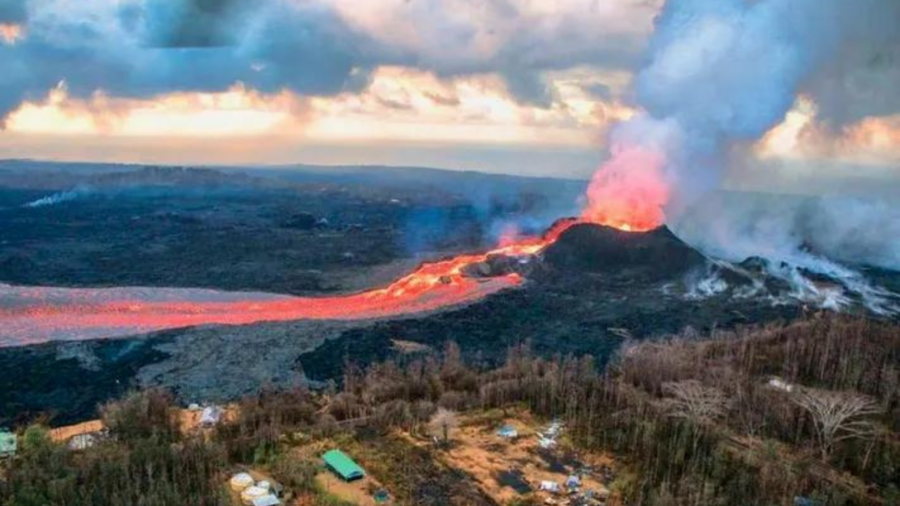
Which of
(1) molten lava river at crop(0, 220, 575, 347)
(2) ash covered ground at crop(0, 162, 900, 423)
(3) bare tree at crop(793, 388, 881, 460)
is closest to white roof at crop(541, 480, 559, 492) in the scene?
(3) bare tree at crop(793, 388, 881, 460)

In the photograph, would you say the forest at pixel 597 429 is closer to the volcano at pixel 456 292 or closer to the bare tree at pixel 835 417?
the bare tree at pixel 835 417

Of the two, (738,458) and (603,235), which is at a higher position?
(603,235)

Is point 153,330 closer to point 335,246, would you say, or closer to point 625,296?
point 625,296

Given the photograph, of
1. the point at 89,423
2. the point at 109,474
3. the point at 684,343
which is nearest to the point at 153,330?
the point at 89,423

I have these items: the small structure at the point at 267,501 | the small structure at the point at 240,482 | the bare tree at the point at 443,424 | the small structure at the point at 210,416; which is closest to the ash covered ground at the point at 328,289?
the small structure at the point at 210,416

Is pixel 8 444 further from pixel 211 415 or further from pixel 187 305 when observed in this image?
pixel 187 305

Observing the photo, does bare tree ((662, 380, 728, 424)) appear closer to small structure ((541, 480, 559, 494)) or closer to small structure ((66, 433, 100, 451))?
small structure ((541, 480, 559, 494))
